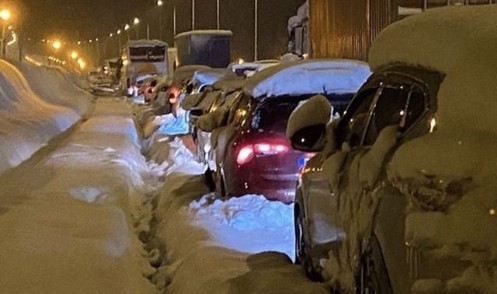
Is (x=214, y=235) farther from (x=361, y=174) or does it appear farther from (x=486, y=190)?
(x=486, y=190)

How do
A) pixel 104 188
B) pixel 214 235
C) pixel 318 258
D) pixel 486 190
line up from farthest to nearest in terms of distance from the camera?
pixel 104 188
pixel 214 235
pixel 318 258
pixel 486 190

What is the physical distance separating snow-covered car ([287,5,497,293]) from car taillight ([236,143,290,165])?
11.5 feet

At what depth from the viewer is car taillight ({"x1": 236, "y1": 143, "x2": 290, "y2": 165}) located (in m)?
10.6

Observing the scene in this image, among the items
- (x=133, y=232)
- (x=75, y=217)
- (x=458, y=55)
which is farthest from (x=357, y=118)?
(x=75, y=217)

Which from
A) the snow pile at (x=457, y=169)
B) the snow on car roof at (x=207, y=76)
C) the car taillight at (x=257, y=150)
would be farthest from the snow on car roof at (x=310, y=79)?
the snow on car roof at (x=207, y=76)

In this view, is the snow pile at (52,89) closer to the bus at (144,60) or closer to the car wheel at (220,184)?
the bus at (144,60)

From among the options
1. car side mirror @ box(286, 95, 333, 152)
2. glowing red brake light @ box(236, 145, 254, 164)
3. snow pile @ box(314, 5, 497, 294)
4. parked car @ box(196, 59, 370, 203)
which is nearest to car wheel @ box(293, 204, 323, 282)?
car side mirror @ box(286, 95, 333, 152)

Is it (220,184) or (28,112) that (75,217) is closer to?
(220,184)

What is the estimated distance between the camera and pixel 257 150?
10781 mm

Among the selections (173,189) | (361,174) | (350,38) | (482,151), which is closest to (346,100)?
(173,189)

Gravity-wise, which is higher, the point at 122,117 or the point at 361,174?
the point at 361,174

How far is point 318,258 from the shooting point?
7.05 meters

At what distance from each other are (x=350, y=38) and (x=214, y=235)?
1862 cm

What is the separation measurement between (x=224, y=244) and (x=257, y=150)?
6.42 ft
